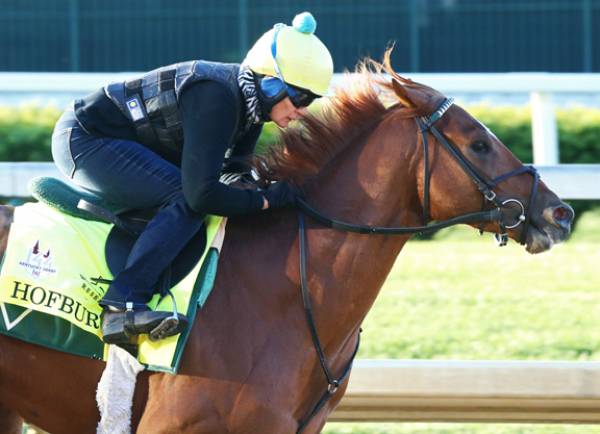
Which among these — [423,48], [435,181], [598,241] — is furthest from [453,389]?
[423,48]

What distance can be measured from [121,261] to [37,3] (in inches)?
474

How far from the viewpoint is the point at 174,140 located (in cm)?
448

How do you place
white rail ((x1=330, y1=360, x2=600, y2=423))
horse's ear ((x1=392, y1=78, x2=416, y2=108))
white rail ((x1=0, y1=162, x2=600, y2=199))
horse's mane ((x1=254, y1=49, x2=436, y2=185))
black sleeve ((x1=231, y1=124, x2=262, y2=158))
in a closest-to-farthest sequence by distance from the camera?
horse's ear ((x1=392, y1=78, x2=416, y2=108)) < horse's mane ((x1=254, y1=49, x2=436, y2=185)) < black sleeve ((x1=231, y1=124, x2=262, y2=158)) < white rail ((x1=330, y1=360, x2=600, y2=423)) < white rail ((x1=0, y1=162, x2=600, y2=199))

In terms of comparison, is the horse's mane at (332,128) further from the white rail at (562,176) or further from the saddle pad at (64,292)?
the white rail at (562,176)

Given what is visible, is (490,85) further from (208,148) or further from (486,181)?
(208,148)

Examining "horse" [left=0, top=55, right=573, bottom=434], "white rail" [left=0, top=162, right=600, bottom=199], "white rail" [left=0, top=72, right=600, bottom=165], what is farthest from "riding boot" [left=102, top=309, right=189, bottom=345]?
"white rail" [left=0, top=72, right=600, bottom=165]

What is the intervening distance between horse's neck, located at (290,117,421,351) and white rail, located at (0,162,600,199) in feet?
6.85

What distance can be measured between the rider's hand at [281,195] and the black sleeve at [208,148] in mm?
83

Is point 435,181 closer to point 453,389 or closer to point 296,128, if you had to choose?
point 296,128

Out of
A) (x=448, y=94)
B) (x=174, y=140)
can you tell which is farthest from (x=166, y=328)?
(x=448, y=94)

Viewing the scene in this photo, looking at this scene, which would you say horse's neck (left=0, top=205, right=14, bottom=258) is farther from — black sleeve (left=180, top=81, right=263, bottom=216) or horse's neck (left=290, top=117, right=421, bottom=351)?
horse's neck (left=290, top=117, right=421, bottom=351)

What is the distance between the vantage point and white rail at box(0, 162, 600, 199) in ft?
20.2

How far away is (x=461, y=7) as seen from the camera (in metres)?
15.5

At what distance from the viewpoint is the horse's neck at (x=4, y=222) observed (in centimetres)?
438
